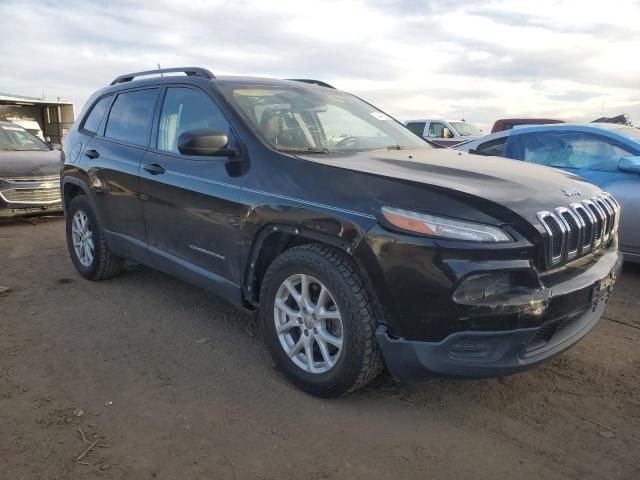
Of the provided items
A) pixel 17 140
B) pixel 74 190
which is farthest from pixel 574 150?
pixel 17 140

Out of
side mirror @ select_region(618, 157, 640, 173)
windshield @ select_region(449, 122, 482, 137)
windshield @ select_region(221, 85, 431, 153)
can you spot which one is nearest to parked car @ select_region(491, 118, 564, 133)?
windshield @ select_region(449, 122, 482, 137)

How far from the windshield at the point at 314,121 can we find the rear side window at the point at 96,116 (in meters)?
1.82

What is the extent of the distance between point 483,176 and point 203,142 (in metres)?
1.58

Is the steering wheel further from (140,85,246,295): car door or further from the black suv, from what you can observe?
(140,85,246,295): car door

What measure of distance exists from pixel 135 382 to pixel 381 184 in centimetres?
182

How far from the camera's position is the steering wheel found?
353 centimetres

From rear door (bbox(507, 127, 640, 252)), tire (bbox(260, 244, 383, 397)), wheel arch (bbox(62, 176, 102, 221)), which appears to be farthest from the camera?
rear door (bbox(507, 127, 640, 252))

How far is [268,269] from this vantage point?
10.00 ft

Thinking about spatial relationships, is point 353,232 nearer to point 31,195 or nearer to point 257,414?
point 257,414

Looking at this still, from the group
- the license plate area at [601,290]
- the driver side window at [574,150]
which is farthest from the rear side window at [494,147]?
the license plate area at [601,290]

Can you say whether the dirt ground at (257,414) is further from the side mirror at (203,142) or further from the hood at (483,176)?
the side mirror at (203,142)

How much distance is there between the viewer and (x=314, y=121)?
3658 millimetres

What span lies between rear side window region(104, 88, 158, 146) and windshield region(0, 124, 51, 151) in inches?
211

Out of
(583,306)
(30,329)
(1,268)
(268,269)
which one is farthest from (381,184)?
(1,268)
